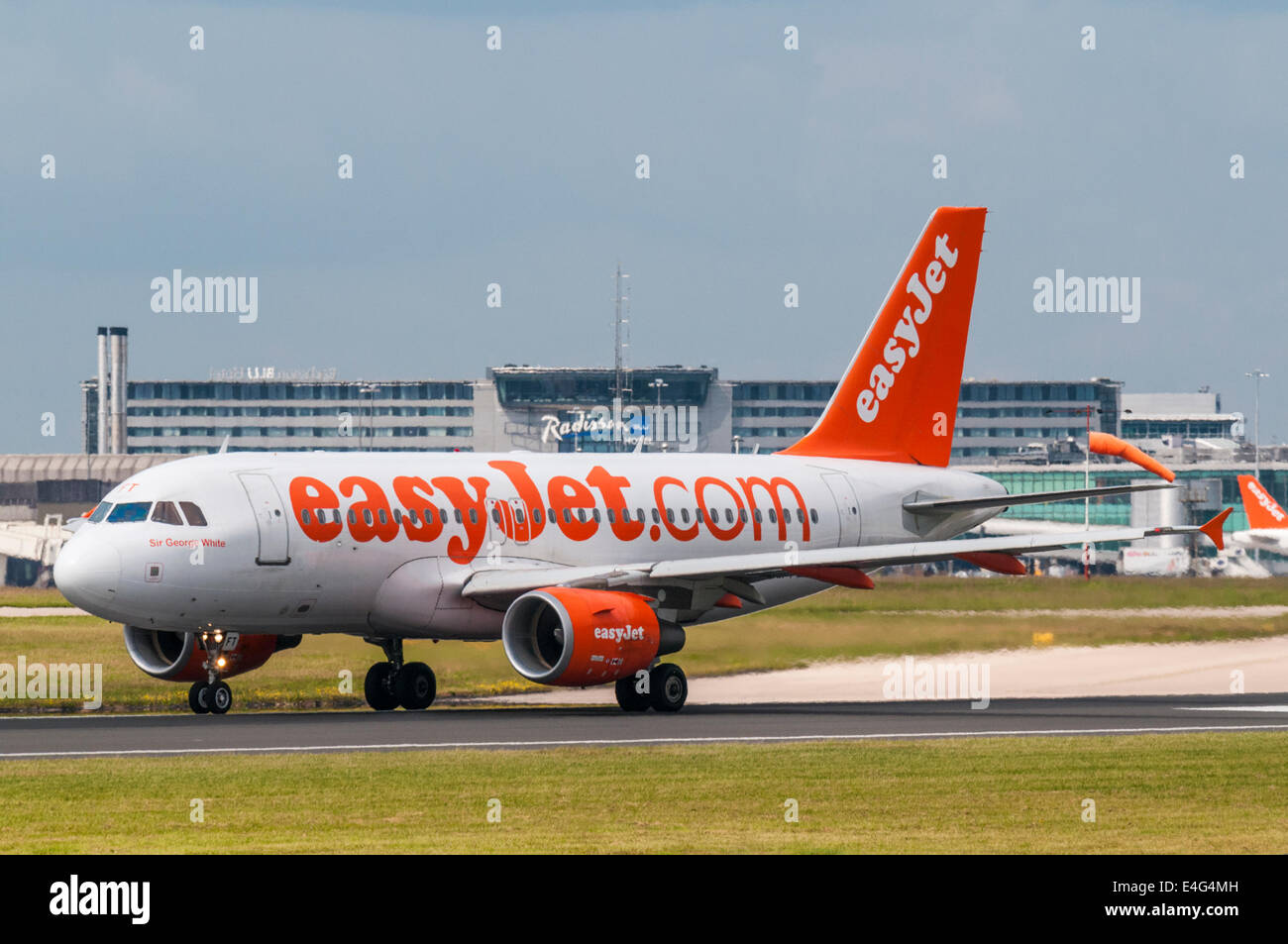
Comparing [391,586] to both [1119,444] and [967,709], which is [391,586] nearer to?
[967,709]

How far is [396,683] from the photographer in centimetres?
4003

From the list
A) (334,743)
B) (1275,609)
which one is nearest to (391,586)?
(334,743)

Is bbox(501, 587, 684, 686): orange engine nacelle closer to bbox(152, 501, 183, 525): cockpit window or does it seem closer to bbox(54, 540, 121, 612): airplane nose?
bbox(152, 501, 183, 525): cockpit window

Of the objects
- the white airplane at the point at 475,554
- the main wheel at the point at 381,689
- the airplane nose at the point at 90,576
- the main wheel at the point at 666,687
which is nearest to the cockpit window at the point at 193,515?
the white airplane at the point at 475,554

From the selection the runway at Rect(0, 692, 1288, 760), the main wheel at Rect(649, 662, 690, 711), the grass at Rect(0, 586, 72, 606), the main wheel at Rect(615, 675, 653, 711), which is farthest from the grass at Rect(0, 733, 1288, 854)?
the grass at Rect(0, 586, 72, 606)

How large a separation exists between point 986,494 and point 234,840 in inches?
1195

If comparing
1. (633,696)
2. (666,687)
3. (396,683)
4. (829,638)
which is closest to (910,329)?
(829,638)

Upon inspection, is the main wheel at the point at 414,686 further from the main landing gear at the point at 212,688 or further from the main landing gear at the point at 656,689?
the main landing gear at the point at 656,689

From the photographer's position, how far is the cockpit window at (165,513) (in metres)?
35.3

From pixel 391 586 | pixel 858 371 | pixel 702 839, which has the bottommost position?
pixel 702 839

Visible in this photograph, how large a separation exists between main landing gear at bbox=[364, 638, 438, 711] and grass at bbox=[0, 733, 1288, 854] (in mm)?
11977

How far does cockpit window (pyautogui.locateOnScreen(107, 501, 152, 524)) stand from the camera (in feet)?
115

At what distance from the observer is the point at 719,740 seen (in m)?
30.3

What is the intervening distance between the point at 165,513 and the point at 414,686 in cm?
689
